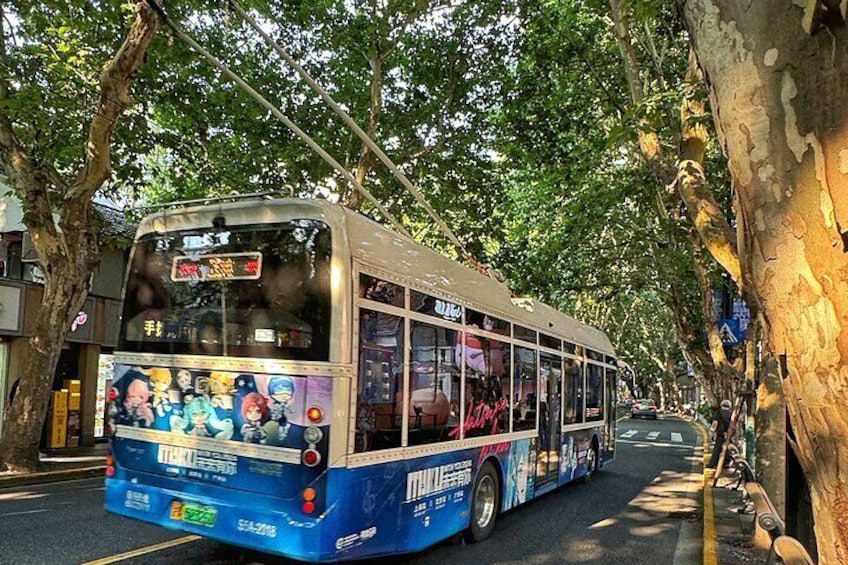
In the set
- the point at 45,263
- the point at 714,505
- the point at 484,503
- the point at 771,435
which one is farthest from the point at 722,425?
the point at 45,263

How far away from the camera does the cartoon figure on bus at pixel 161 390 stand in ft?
19.4

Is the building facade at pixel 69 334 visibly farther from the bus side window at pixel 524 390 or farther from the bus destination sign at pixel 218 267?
the bus side window at pixel 524 390

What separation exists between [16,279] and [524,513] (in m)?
13.2

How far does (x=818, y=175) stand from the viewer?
84.7 inches

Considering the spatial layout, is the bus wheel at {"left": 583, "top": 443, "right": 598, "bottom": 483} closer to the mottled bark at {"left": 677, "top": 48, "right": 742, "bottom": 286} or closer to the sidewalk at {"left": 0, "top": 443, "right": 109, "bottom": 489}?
the mottled bark at {"left": 677, "top": 48, "right": 742, "bottom": 286}

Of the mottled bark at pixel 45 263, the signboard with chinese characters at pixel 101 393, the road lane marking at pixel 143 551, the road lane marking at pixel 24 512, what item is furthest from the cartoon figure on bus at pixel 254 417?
the signboard with chinese characters at pixel 101 393

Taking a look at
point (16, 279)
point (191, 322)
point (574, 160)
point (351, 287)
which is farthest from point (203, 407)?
point (16, 279)

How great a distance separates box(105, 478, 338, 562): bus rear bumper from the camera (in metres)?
5.11

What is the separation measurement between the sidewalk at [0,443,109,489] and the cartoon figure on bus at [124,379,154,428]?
6.42m

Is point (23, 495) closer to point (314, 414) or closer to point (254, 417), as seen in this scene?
point (254, 417)

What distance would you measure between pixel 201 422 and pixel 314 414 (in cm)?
113

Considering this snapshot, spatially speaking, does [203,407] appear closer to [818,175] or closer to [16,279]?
[818,175]

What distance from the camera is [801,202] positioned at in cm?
219

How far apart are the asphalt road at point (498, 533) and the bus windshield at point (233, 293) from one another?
2104 mm
